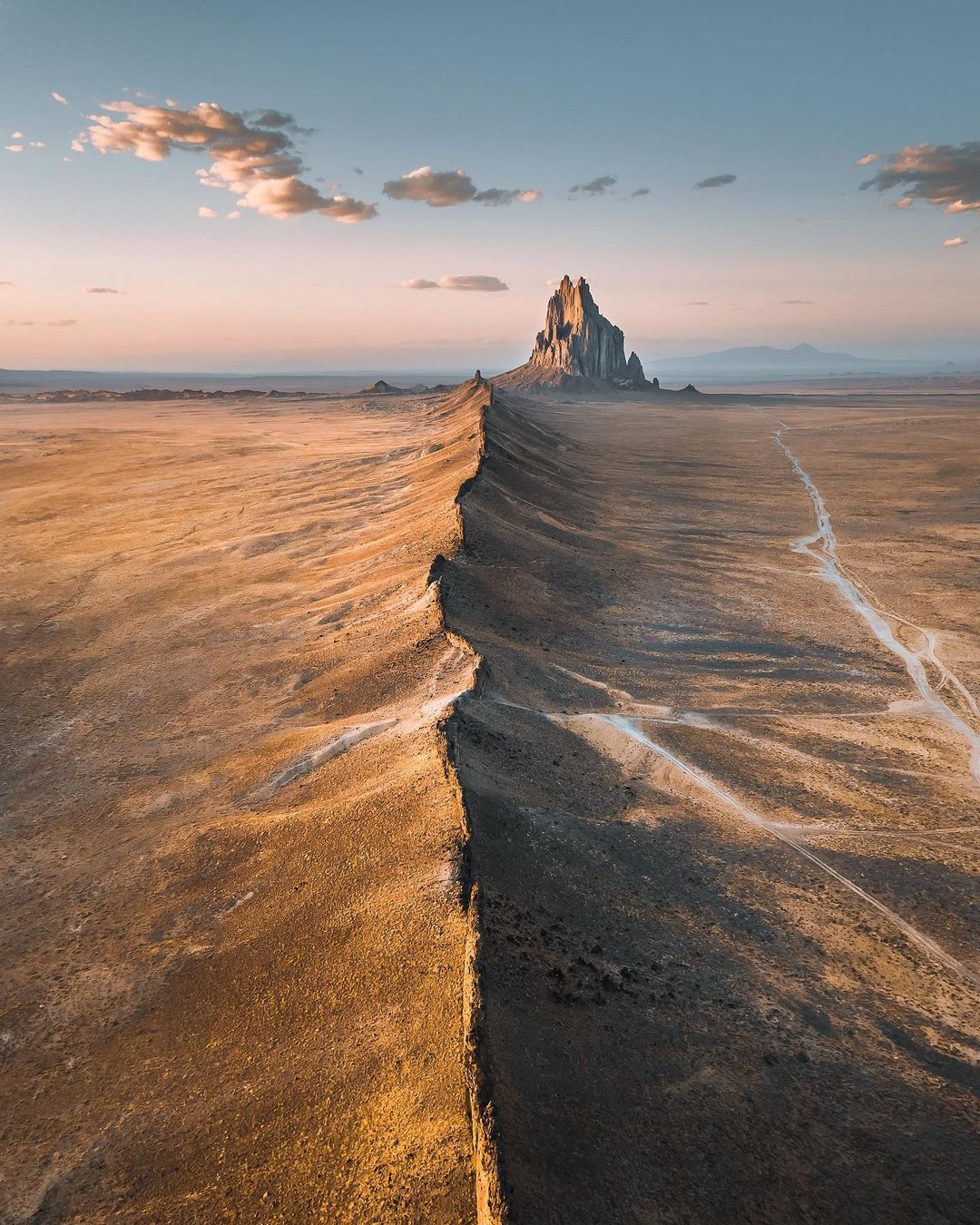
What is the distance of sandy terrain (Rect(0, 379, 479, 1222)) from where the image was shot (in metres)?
9.95

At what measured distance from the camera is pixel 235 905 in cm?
1520

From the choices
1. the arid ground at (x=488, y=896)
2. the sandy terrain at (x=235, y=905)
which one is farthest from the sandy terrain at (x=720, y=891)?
the sandy terrain at (x=235, y=905)

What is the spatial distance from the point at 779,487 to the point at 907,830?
61.3 metres

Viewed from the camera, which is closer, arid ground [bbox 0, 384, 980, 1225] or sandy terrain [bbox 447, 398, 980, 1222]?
arid ground [bbox 0, 384, 980, 1225]

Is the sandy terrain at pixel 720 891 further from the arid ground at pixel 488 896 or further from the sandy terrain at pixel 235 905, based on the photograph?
the sandy terrain at pixel 235 905

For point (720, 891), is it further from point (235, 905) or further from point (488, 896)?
point (235, 905)

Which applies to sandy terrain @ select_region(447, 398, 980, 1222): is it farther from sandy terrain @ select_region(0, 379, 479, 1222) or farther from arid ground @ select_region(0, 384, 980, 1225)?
sandy terrain @ select_region(0, 379, 479, 1222)

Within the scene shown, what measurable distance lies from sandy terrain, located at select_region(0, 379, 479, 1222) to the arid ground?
0.08 metres

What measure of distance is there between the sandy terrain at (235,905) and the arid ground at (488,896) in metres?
0.08

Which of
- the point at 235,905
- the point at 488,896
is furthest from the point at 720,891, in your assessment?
the point at 235,905

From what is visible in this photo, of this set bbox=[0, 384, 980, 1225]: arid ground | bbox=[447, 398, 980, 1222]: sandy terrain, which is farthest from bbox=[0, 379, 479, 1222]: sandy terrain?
bbox=[447, 398, 980, 1222]: sandy terrain

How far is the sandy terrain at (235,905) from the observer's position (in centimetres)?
995

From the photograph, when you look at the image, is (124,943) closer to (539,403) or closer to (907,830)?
(907,830)

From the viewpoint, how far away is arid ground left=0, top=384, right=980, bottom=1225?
10.0 metres
